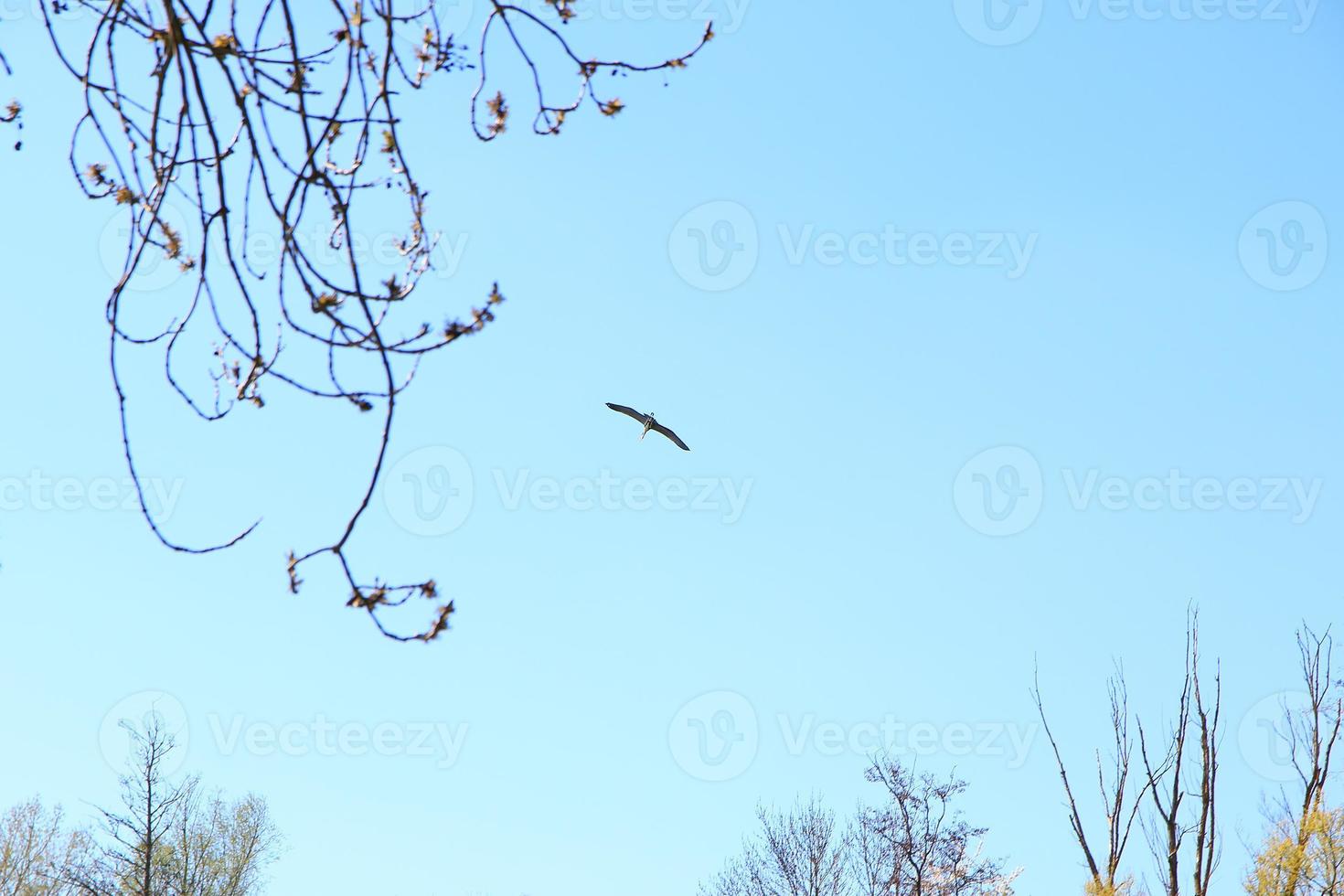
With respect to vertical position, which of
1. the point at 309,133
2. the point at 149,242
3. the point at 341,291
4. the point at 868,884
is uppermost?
the point at 868,884

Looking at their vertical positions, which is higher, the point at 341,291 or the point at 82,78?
the point at 82,78

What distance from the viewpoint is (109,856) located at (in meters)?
22.3

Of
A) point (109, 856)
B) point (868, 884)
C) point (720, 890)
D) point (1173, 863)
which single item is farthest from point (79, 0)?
point (720, 890)

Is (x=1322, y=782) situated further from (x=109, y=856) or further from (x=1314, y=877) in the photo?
(x=109, y=856)

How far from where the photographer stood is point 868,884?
24750 mm

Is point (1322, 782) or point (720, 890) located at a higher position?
point (720, 890)

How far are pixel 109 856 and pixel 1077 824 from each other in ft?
55.0

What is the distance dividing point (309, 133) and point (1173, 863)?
425 inches

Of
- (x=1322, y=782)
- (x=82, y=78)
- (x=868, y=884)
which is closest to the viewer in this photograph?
(x=82, y=78)

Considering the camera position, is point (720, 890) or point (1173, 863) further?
point (720, 890)

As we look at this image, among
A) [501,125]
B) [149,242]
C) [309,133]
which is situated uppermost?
[501,125]

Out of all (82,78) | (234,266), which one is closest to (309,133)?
(234,266)

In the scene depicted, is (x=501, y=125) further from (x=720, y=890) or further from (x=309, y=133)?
(x=720, y=890)

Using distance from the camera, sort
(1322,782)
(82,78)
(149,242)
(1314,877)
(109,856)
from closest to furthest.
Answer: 1. (82,78)
2. (149,242)
3. (1314,877)
4. (1322,782)
5. (109,856)
